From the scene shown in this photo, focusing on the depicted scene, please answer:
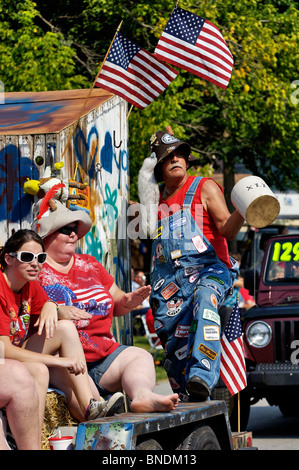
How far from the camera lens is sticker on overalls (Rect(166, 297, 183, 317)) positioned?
6551mm

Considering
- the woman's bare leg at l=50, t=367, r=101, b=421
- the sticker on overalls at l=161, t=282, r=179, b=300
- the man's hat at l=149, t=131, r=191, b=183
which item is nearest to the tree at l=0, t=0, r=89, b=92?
the man's hat at l=149, t=131, r=191, b=183

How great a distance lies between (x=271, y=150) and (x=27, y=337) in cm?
1594

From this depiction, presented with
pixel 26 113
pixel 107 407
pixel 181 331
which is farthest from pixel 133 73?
pixel 107 407

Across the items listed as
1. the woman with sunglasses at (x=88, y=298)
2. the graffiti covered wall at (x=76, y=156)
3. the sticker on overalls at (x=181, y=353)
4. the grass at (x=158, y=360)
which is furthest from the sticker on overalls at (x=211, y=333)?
the grass at (x=158, y=360)

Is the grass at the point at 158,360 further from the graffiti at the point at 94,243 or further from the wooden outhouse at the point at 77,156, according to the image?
the graffiti at the point at 94,243

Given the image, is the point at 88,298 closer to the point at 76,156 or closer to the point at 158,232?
the point at 158,232

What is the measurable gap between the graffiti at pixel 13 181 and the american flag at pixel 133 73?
138 cm

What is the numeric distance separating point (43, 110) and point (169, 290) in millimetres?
1844

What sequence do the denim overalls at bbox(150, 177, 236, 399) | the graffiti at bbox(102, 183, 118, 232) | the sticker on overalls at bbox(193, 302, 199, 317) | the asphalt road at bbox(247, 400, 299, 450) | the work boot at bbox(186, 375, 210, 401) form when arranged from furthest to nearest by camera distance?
the asphalt road at bbox(247, 400, 299, 450) → the graffiti at bbox(102, 183, 118, 232) → the denim overalls at bbox(150, 177, 236, 399) → the sticker on overalls at bbox(193, 302, 199, 317) → the work boot at bbox(186, 375, 210, 401)

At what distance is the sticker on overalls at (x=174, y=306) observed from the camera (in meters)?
6.55

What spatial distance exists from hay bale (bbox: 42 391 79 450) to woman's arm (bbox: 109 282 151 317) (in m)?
1.04

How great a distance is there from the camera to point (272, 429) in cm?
1022

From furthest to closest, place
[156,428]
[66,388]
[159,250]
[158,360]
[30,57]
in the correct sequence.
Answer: [158,360] < [30,57] < [159,250] < [66,388] < [156,428]

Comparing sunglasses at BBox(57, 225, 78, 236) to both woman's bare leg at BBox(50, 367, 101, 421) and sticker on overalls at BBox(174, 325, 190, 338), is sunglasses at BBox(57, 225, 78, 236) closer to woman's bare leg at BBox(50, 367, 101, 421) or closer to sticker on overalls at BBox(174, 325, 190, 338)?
woman's bare leg at BBox(50, 367, 101, 421)
